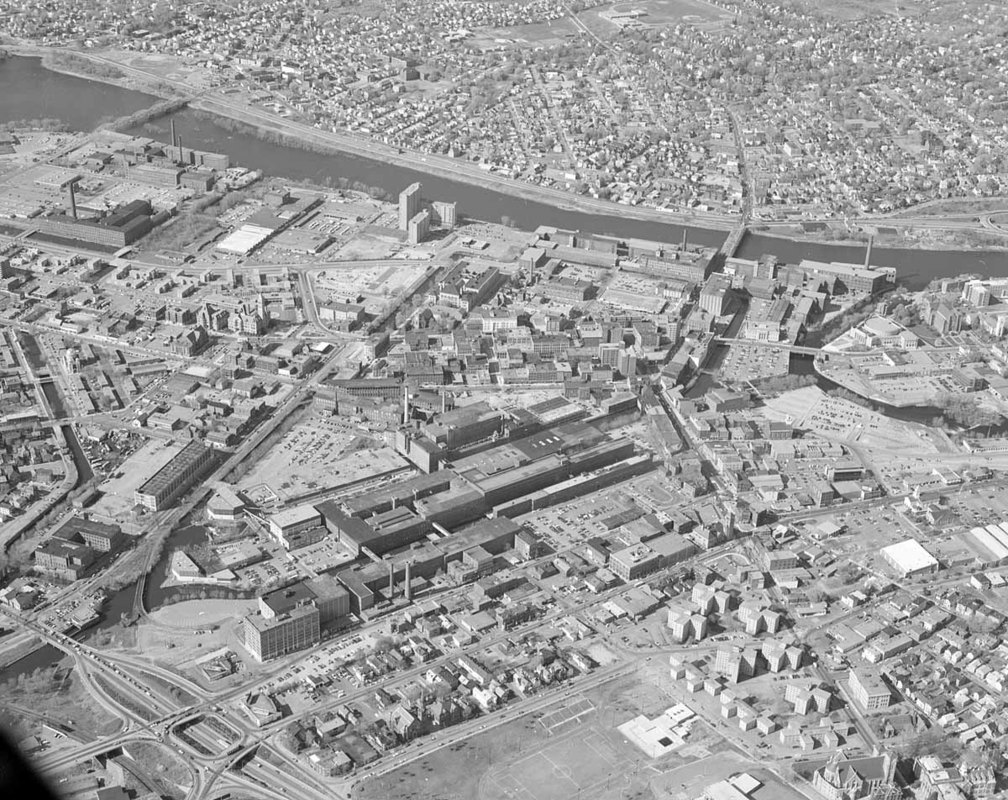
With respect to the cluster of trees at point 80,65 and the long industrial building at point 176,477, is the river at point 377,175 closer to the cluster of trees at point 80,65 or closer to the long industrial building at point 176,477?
the cluster of trees at point 80,65

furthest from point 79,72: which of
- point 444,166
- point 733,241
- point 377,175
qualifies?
point 733,241

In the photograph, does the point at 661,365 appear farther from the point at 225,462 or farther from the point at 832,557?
the point at 225,462

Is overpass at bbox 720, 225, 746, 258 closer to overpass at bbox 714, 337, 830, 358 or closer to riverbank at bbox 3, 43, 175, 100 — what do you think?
overpass at bbox 714, 337, 830, 358

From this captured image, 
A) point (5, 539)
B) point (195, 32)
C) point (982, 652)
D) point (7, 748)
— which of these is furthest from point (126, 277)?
point (7, 748)

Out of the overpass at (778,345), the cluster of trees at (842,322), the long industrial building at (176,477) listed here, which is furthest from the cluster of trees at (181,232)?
the cluster of trees at (842,322)

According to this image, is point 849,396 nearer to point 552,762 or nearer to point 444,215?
point 444,215

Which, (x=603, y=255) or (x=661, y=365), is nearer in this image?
(x=661, y=365)

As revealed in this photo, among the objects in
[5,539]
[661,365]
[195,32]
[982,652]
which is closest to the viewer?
[982,652]

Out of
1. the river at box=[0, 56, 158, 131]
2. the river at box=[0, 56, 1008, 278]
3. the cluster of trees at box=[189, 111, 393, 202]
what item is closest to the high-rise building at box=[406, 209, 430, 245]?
the river at box=[0, 56, 1008, 278]
